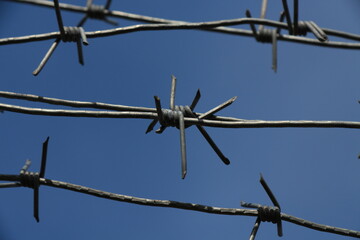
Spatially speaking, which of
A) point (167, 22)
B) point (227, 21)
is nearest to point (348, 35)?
point (227, 21)

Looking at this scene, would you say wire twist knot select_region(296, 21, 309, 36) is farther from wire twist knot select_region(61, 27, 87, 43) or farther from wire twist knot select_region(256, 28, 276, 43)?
wire twist knot select_region(61, 27, 87, 43)

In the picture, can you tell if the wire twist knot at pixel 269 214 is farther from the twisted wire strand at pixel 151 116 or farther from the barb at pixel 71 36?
the barb at pixel 71 36

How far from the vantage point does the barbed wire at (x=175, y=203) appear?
3.44m

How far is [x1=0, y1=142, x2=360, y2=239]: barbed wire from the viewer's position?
3439mm

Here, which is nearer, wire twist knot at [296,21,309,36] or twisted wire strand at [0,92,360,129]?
twisted wire strand at [0,92,360,129]

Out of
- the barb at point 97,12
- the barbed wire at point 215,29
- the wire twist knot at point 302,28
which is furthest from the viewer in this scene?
the barb at point 97,12

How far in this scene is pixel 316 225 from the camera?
3504 millimetres

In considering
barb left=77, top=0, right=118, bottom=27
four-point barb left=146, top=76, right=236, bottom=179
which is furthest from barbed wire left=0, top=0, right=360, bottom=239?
barb left=77, top=0, right=118, bottom=27

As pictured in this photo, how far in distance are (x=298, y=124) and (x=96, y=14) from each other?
4.30 ft

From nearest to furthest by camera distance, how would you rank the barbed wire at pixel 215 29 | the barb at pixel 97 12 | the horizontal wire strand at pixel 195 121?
the horizontal wire strand at pixel 195 121
the barbed wire at pixel 215 29
the barb at pixel 97 12

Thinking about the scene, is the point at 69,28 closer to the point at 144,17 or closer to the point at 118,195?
the point at 144,17

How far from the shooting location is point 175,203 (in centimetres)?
347

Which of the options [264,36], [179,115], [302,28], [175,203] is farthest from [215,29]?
[175,203]

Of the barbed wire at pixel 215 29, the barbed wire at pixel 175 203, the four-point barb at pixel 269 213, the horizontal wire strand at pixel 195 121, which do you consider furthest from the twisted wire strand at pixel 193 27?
the four-point barb at pixel 269 213
